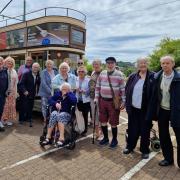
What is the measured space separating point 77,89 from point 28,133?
1715 mm

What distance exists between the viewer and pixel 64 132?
20.1 feet

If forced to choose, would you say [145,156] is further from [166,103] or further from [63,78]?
[63,78]

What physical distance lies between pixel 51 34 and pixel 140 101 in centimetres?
1951

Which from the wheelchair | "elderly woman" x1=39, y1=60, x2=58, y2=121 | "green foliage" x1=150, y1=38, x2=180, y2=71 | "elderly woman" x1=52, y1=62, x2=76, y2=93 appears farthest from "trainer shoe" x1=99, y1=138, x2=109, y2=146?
"green foliage" x1=150, y1=38, x2=180, y2=71

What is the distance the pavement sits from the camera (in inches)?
186

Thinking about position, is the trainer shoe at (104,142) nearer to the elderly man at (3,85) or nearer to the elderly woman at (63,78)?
the elderly woman at (63,78)

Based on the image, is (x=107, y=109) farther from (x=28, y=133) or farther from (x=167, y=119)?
(x=28, y=133)

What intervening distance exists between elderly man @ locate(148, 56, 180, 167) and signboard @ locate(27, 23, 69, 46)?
19580 millimetres

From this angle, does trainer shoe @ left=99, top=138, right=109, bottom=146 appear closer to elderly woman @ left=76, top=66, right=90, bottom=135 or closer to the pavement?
the pavement

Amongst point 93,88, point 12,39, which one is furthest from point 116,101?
point 12,39

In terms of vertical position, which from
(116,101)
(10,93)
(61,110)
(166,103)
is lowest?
(61,110)

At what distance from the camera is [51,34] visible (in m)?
23.9

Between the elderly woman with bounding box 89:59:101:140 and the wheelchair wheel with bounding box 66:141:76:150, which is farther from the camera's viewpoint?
the elderly woman with bounding box 89:59:101:140

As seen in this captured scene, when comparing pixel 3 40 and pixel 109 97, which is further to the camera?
pixel 3 40
